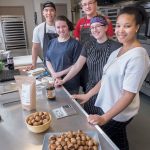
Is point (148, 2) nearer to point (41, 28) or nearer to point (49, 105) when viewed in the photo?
point (41, 28)

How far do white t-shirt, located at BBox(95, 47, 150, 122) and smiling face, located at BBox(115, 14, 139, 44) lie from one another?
9 cm

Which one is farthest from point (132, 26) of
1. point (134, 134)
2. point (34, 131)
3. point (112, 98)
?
point (134, 134)

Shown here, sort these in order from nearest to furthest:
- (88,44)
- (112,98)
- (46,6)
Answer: (112,98) < (88,44) < (46,6)

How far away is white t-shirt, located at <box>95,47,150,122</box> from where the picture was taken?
39.8 inches

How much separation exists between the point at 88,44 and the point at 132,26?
1.57 feet

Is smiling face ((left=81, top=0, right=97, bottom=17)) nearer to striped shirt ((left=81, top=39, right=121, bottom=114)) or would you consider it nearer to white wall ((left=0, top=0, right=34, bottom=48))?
striped shirt ((left=81, top=39, right=121, bottom=114))

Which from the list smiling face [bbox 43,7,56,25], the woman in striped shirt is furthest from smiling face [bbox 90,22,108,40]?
smiling face [bbox 43,7,56,25]

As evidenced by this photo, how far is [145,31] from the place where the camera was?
270cm

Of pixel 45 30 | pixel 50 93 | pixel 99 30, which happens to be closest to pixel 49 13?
pixel 45 30

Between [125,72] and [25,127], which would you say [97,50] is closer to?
[125,72]

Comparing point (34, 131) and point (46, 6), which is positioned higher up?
point (46, 6)

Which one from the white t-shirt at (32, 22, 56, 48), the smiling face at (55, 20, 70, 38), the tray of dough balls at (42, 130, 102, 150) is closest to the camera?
the tray of dough balls at (42, 130, 102, 150)

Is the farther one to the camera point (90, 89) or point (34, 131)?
point (90, 89)

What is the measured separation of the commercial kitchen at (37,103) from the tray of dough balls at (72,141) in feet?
0.03
